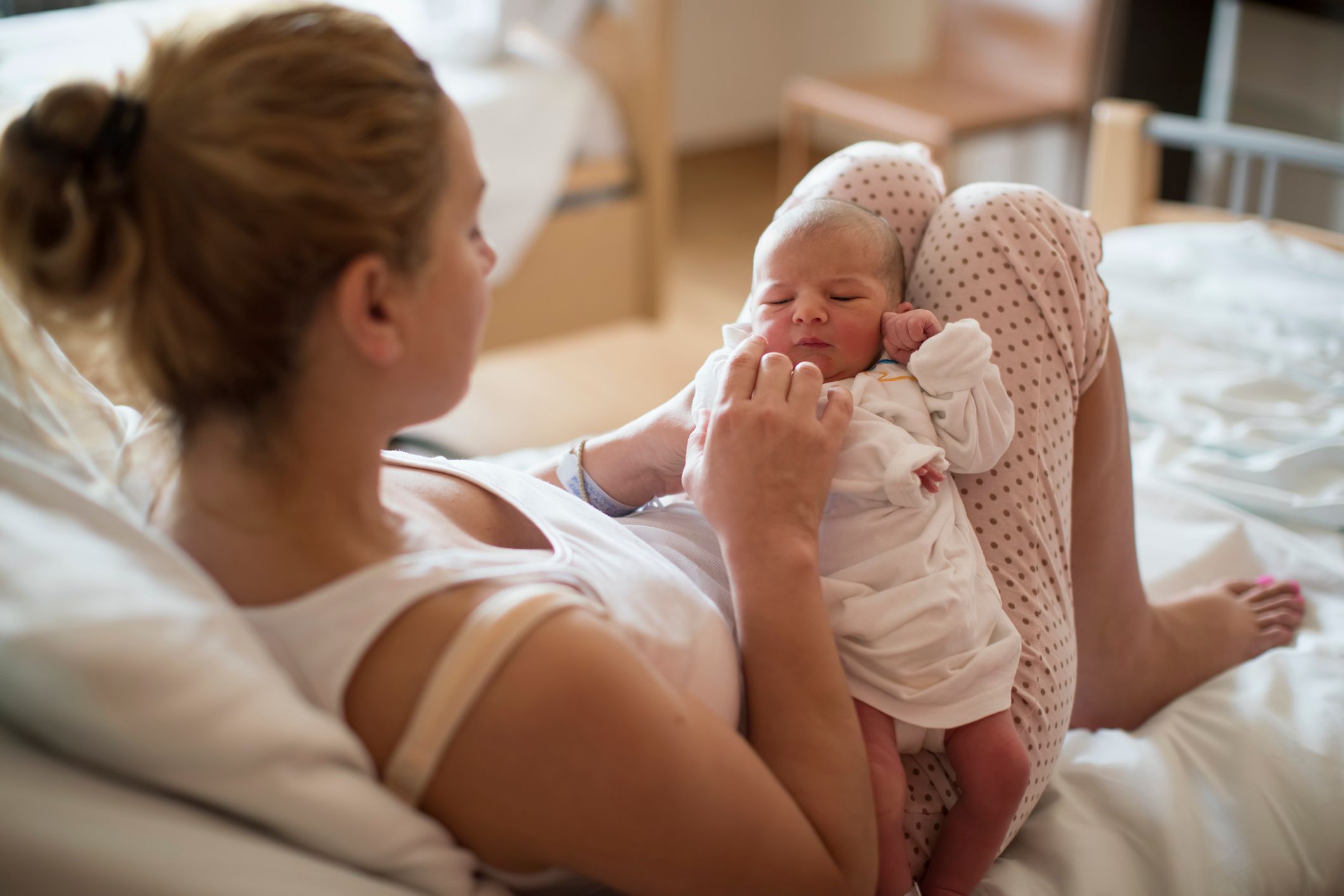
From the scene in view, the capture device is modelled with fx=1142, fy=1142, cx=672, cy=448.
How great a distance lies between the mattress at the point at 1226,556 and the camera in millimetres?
1063

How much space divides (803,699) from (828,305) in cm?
41

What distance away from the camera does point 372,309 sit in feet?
2.49

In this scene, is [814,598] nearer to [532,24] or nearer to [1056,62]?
[532,24]

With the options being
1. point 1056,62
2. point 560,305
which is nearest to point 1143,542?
point 560,305

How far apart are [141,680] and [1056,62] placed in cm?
337

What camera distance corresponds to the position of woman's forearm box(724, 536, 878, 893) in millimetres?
829

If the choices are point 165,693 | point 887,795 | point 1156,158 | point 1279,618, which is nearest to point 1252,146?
point 1156,158

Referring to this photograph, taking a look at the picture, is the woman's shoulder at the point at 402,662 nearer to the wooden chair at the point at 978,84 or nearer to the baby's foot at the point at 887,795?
the baby's foot at the point at 887,795

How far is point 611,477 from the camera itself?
1.17m

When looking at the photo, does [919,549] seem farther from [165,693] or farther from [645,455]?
[165,693]

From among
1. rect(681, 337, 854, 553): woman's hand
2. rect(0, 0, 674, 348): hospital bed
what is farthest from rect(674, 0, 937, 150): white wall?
rect(681, 337, 854, 553): woman's hand

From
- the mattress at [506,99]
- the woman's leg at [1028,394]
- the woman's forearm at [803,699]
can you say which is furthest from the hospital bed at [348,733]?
the mattress at [506,99]

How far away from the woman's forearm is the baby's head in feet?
0.81

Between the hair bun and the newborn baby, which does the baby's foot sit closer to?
the newborn baby
